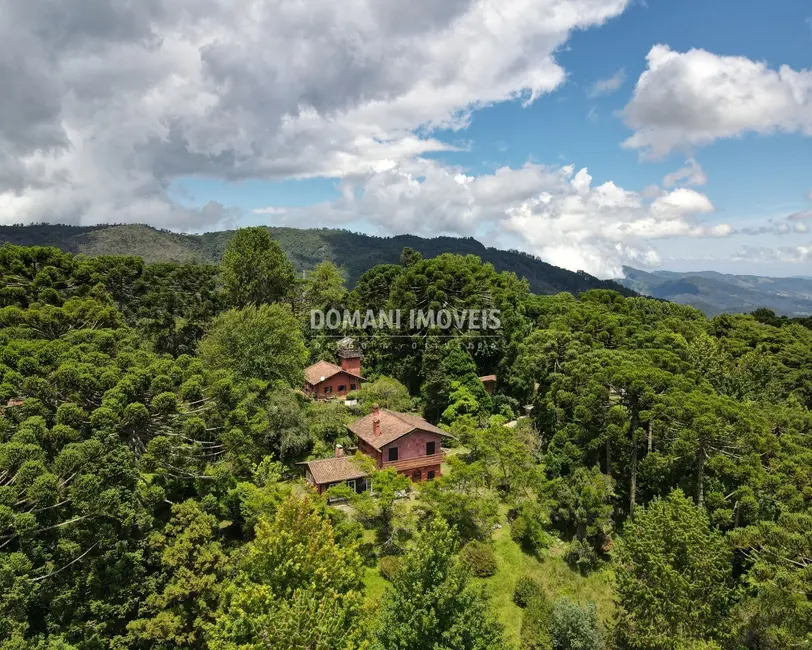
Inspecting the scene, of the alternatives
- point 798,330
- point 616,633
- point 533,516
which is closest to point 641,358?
point 533,516

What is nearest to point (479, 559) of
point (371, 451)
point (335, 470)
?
point (335, 470)

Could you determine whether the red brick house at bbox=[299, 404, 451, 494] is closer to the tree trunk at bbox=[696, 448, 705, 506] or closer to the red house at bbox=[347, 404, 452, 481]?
the red house at bbox=[347, 404, 452, 481]

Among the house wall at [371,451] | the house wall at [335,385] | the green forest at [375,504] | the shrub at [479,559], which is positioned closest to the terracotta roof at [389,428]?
the house wall at [371,451]

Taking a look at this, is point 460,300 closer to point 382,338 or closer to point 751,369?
point 382,338

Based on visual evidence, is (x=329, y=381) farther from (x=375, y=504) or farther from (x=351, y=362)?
(x=375, y=504)

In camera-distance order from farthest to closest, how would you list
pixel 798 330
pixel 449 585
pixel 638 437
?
pixel 798 330, pixel 638 437, pixel 449 585

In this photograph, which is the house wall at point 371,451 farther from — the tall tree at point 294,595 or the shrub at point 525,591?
the tall tree at point 294,595
